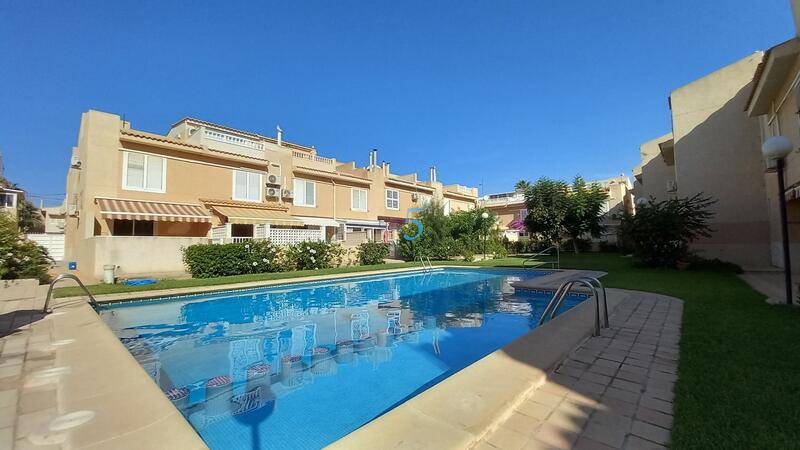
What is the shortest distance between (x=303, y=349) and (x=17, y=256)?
51.3 feet

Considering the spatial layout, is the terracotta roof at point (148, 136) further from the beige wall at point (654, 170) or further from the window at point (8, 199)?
the beige wall at point (654, 170)

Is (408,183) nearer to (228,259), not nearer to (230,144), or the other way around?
(230,144)

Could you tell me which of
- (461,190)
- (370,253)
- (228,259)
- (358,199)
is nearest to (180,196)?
(228,259)

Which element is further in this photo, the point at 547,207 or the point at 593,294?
the point at 547,207

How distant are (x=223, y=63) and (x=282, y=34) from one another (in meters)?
4.08

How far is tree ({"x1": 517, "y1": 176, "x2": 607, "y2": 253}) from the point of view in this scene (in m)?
32.9

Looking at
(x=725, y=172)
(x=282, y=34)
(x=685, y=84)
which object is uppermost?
(x=282, y=34)

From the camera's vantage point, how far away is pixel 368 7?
1773 centimetres

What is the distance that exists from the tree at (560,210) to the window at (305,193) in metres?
22.3

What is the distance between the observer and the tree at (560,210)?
108 ft

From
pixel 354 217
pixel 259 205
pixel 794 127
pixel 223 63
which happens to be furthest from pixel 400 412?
pixel 354 217

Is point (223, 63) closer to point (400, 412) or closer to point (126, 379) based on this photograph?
point (126, 379)

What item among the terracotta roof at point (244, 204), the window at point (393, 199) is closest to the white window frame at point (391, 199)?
the window at point (393, 199)

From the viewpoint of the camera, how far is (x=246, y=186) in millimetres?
26016
